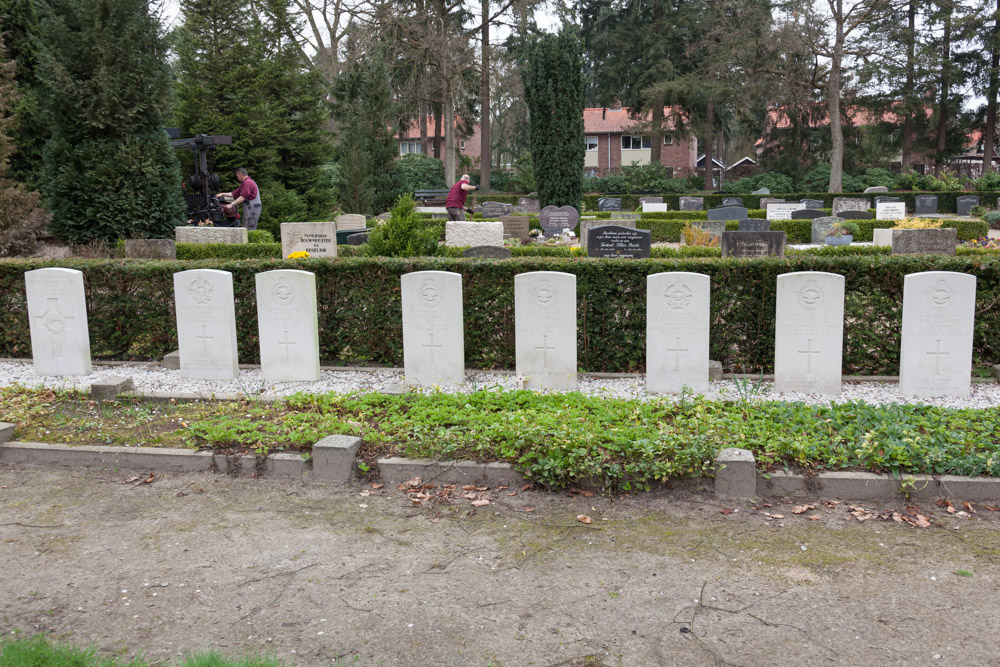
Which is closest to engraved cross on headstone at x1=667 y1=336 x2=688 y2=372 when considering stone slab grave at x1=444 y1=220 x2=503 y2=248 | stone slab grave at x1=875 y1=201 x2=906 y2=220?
stone slab grave at x1=444 y1=220 x2=503 y2=248

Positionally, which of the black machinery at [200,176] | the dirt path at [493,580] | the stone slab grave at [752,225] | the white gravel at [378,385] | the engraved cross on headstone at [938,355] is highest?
the black machinery at [200,176]


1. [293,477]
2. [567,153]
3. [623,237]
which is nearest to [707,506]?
[293,477]

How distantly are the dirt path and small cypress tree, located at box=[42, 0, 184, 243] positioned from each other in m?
12.3

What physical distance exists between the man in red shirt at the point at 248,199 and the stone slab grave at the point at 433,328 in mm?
12220

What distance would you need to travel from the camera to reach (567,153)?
24016 millimetres

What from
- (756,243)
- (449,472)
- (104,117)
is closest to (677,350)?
(449,472)

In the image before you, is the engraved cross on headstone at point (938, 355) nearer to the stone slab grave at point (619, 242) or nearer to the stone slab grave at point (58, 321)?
the stone slab grave at point (619, 242)

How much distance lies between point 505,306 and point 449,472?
10.5ft

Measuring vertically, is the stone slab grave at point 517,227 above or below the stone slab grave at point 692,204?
below

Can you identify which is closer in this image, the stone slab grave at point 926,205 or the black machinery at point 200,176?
the black machinery at point 200,176

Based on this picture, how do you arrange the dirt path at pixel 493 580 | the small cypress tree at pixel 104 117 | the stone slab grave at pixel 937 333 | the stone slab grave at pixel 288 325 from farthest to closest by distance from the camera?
the small cypress tree at pixel 104 117
the stone slab grave at pixel 288 325
the stone slab grave at pixel 937 333
the dirt path at pixel 493 580

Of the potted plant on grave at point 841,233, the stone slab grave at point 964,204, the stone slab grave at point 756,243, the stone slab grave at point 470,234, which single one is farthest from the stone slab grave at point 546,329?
the stone slab grave at point 964,204

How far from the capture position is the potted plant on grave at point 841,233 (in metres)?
18.9

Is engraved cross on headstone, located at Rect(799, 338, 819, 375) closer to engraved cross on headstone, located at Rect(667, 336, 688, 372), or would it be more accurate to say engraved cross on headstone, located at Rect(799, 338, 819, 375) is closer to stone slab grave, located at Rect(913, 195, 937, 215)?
engraved cross on headstone, located at Rect(667, 336, 688, 372)
